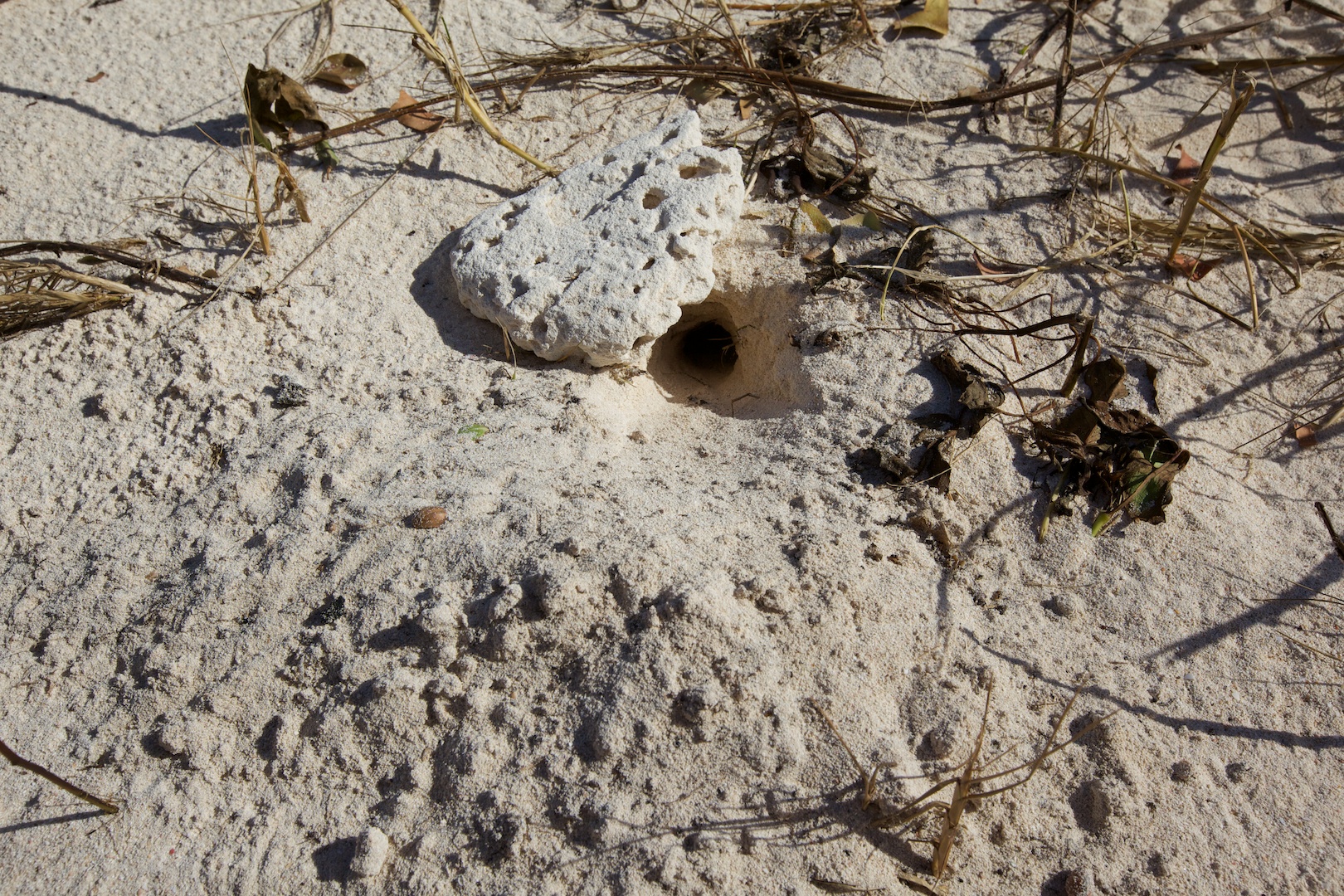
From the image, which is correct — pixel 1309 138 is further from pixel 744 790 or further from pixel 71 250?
pixel 71 250

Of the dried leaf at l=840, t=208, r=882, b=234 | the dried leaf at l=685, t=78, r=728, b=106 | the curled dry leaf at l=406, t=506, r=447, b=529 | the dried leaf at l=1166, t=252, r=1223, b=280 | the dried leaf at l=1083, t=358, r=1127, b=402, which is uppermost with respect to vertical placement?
the dried leaf at l=685, t=78, r=728, b=106

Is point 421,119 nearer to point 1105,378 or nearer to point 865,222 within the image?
point 865,222

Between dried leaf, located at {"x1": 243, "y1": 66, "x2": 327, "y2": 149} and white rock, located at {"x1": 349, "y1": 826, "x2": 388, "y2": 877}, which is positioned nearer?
white rock, located at {"x1": 349, "y1": 826, "x2": 388, "y2": 877}

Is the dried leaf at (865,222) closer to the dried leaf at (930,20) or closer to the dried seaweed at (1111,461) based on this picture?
the dried seaweed at (1111,461)

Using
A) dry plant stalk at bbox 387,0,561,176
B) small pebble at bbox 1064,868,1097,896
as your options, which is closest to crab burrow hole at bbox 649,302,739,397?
dry plant stalk at bbox 387,0,561,176

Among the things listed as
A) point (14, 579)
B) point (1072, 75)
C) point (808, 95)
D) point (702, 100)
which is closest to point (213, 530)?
point (14, 579)

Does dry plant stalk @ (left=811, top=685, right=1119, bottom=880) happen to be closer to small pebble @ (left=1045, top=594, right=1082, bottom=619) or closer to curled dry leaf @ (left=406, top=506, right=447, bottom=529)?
small pebble @ (left=1045, top=594, right=1082, bottom=619)

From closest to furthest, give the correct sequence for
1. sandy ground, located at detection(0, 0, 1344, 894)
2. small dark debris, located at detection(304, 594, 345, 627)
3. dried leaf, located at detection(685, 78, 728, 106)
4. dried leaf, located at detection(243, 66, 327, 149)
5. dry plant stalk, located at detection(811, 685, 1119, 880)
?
dry plant stalk, located at detection(811, 685, 1119, 880), sandy ground, located at detection(0, 0, 1344, 894), small dark debris, located at detection(304, 594, 345, 627), dried leaf, located at detection(243, 66, 327, 149), dried leaf, located at detection(685, 78, 728, 106)
